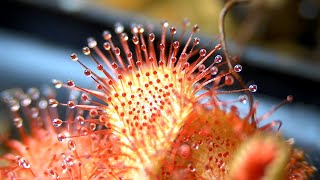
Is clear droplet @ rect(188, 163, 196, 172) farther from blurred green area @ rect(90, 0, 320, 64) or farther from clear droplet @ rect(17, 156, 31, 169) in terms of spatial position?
blurred green area @ rect(90, 0, 320, 64)

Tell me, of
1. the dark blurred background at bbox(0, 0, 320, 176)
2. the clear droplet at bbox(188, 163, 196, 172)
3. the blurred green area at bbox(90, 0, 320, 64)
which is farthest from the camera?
the blurred green area at bbox(90, 0, 320, 64)

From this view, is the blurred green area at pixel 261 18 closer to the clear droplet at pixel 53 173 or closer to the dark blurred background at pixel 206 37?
the dark blurred background at pixel 206 37

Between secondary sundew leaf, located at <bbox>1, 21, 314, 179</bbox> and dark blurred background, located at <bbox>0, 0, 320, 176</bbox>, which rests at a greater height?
dark blurred background, located at <bbox>0, 0, 320, 176</bbox>

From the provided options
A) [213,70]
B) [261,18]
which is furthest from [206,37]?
[213,70]

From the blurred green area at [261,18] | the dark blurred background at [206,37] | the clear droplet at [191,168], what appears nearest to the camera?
the clear droplet at [191,168]

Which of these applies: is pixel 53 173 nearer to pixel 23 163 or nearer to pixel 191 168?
pixel 23 163

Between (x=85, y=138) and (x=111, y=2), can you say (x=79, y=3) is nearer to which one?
(x=111, y=2)

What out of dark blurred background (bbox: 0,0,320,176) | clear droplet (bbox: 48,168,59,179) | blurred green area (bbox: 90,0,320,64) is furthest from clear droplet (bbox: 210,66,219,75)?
blurred green area (bbox: 90,0,320,64)

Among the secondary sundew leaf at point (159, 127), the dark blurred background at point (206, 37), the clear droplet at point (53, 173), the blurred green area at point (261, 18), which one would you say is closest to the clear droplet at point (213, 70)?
the secondary sundew leaf at point (159, 127)
